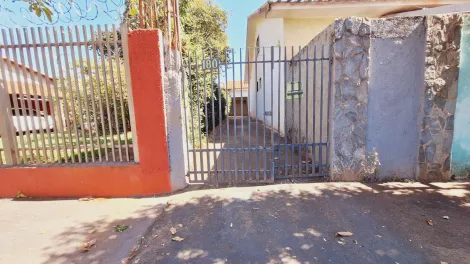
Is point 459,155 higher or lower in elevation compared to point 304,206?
higher

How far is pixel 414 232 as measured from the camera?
2814mm

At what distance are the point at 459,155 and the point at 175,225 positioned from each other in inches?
199

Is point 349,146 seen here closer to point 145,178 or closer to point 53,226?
point 145,178

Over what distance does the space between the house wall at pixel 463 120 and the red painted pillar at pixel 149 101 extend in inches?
201

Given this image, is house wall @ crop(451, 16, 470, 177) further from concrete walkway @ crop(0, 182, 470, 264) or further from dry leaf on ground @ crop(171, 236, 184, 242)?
dry leaf on ground @ crop(171, 236, 184, 242)

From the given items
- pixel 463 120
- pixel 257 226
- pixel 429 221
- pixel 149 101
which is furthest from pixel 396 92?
pixel 149 101

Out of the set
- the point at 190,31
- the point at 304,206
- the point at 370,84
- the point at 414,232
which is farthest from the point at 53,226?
the point at 190,31

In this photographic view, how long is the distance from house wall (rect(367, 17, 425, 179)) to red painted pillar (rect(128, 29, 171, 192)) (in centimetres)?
362

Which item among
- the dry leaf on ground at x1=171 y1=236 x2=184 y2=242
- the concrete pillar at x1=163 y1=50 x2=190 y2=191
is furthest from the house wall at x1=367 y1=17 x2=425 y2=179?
the dry leaf on ground at x1=171 y1=236 x2=184 y2=242

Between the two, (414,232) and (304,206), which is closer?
(414,232)

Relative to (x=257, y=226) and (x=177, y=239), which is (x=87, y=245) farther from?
(x=257, y=226)

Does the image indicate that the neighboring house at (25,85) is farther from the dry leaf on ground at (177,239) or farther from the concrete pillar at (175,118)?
the dry leaf on ground at (177,239)

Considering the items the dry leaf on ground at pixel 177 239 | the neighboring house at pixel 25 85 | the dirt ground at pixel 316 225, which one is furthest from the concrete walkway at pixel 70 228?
the neighboring house at pixel 25 85

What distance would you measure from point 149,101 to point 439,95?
496 centimetres
